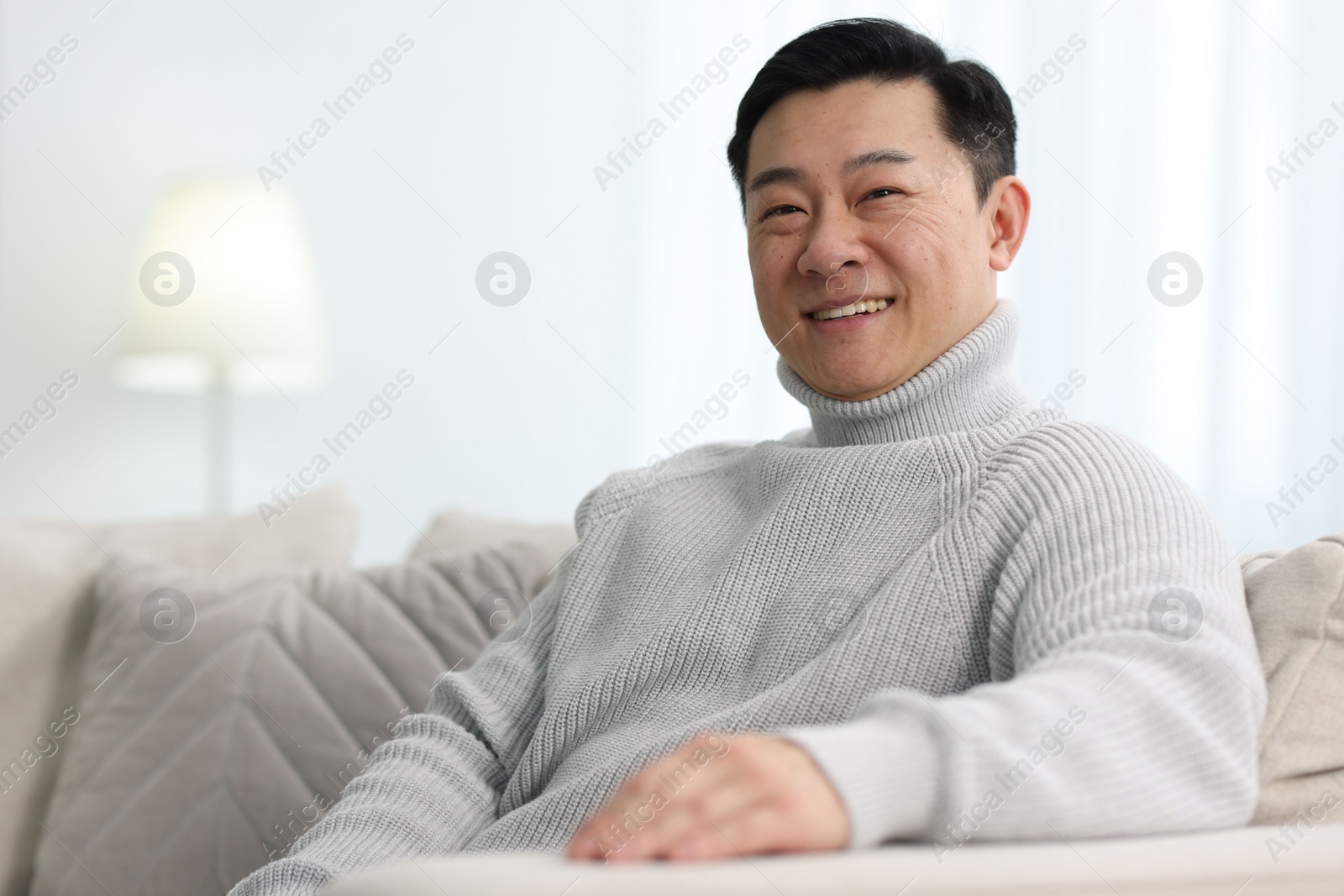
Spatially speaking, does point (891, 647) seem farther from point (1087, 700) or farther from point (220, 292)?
point (220, 292)

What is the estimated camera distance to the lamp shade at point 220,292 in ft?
6.89

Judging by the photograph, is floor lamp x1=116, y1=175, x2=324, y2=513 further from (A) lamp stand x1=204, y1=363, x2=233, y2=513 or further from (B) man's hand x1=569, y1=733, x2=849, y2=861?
(B) man's hand x1=569, y1=733, x2=849, y2=861

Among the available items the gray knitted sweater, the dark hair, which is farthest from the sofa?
the dark hair

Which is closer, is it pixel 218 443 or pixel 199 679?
pixel 199 679

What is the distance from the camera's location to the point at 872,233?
1.07m

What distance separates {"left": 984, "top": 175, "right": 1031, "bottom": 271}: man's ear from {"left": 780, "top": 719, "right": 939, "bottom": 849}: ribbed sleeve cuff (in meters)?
0.70

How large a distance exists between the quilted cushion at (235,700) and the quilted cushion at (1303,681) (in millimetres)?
919

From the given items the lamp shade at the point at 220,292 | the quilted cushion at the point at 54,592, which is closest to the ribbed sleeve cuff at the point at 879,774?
the quilted cushion at the point at 54,592

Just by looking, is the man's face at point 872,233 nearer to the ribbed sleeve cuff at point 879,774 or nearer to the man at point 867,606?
the man at point 867,606

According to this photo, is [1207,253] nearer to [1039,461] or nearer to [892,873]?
[1039,461]

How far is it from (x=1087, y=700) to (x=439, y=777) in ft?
2.17

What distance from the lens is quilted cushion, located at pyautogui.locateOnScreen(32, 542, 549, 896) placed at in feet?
4.48

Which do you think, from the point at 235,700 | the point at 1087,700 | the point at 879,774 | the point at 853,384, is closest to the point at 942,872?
the point at 879,774

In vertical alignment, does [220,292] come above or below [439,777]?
below
